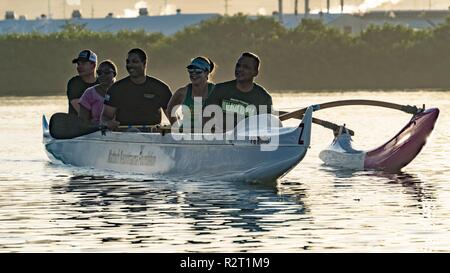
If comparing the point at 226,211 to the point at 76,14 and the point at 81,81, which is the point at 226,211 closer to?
the point at 81,81

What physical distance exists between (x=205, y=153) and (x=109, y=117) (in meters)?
3.02

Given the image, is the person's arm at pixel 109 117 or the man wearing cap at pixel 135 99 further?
the person's arm at pixel 109 117

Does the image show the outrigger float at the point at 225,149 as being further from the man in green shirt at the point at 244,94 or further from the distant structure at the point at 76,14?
the distant structure at the point at 76,14

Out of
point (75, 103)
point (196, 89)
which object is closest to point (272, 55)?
point (75, 103)

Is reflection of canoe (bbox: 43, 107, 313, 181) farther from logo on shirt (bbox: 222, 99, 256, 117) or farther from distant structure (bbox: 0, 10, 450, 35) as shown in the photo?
distant structure (bbox: 0, 10, 450, 35)

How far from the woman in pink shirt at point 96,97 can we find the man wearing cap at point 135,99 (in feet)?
4.16

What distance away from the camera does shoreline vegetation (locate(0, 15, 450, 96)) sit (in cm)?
11419

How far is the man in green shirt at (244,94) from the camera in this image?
2520 cm

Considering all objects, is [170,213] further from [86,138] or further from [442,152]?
[442,152]

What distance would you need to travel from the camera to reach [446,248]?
18359mm

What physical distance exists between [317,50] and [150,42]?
13.5 metres

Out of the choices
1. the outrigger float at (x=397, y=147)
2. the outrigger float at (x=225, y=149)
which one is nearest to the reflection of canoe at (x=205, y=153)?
the outrigger float at (x=225, y=149)

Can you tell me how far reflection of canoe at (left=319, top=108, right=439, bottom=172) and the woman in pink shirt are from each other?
4.92m

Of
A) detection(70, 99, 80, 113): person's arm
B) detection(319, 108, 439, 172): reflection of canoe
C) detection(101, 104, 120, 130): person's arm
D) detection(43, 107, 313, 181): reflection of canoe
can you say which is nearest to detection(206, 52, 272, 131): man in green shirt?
detection(43, 107, 313, 181): reflection of canoe
